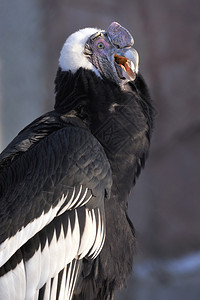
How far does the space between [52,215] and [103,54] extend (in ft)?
3.76

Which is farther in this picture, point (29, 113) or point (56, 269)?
point (29, 113)

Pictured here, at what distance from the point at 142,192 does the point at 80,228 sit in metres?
3.09

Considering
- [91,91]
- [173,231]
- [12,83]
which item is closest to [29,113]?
[12,83]

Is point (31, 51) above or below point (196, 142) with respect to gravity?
above

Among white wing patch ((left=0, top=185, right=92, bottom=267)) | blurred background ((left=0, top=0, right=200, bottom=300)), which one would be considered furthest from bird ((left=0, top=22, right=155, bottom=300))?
blurred background ((left=0, top=0, right=200, bottom=300))

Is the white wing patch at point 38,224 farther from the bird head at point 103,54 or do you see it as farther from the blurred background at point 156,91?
the blurred background at point 156,91

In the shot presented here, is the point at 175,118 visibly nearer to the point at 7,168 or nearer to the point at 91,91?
the point at 91,91

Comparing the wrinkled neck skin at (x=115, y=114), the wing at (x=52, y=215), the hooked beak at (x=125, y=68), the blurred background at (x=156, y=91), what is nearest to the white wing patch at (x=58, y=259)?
the wing at (x=52, y=215)

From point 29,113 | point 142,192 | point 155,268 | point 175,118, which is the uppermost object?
point 29,113

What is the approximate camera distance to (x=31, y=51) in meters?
6.34

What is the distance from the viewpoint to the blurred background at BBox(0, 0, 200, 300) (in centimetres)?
628

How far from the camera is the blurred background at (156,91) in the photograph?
6.28 m

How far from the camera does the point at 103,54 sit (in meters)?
4.07

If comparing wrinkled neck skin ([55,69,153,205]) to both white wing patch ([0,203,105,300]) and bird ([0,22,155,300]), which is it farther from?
white wing patch ([0,203,105,300])
